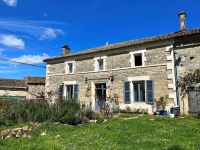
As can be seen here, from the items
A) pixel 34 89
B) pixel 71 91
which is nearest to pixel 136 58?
pixel 71 91

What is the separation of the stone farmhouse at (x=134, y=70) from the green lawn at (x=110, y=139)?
20.2ft

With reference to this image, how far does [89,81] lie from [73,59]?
3021 mm

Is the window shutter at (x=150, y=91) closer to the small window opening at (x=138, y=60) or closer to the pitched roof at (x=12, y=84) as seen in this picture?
the small window opening at (x=138, y=60)

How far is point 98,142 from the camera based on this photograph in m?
7.48

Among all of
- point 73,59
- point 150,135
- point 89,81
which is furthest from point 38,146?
point 73,59

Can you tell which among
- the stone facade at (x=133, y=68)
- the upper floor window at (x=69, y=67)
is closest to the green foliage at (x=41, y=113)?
the stone facade at (x=133, y=68)

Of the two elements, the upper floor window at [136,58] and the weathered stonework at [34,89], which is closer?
the upper floor window at [136,58]

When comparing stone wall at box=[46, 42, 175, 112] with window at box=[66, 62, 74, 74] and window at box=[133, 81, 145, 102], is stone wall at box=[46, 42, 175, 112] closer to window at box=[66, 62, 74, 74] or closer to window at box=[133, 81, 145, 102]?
window at box=[66, 62, 74, 74]

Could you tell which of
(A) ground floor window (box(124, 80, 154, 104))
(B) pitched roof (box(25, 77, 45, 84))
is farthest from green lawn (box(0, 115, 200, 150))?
(B) pitched roof (box(25, 77, 45, 84))

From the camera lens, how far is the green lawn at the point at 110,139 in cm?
700

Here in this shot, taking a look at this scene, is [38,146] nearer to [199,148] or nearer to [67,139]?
[67,139]

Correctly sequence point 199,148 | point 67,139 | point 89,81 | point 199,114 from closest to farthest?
1. point 199,148
2. point 67,139
3. point 199,114
4. point 89,81

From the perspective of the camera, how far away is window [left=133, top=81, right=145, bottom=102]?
703 inches

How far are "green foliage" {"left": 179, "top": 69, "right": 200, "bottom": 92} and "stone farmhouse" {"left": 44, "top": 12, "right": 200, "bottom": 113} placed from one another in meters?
0.33
